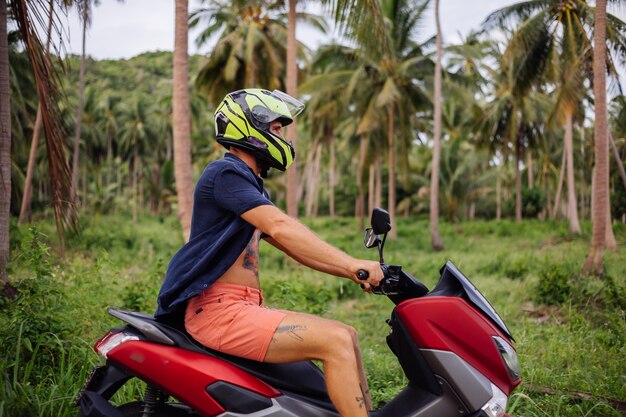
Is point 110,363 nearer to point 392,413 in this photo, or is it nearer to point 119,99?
point 392,413

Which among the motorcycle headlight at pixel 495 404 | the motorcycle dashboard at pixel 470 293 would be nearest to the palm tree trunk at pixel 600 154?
the motorcycle dashboard at pixel 470 293

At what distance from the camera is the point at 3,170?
14.7ft

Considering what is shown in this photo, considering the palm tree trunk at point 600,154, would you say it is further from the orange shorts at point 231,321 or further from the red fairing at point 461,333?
the orange shorts at point 231,321

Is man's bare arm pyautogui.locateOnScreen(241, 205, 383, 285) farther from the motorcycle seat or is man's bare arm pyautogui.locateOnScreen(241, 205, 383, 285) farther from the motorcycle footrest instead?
the motorcycle footrest

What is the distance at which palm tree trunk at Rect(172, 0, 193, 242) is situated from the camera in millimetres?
7922

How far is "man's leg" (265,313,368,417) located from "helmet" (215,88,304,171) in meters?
0.74

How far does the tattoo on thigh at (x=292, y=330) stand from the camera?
2.25 m

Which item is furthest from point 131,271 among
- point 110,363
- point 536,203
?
point 536,203

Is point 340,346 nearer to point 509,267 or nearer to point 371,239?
point 371,239

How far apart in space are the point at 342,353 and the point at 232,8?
21355 millimetres

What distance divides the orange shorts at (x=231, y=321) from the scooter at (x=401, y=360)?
2.9 inches

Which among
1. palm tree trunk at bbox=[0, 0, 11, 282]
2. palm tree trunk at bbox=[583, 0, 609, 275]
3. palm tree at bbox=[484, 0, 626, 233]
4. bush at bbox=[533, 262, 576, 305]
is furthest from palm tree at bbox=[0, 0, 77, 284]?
palm tree at bbox=[484, 0, 626, 233]

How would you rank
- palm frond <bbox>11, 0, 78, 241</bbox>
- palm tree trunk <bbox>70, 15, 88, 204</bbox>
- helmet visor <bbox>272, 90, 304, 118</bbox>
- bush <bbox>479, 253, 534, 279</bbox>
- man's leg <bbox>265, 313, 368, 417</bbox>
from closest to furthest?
man's leg <bbox>265, 313, 368, 417</bbox> → helmet visor <bbox>272, 90, 304, 118</bbox> → palm frond <bbox>11, 0, 78, 241</bbox> → palm tree trunk <bbox>70, 15, 88, 204</bbox> → bush <bbox>479, 253, 534, 279</bbox>

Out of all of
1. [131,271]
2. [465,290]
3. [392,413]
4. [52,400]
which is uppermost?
[465,290]
